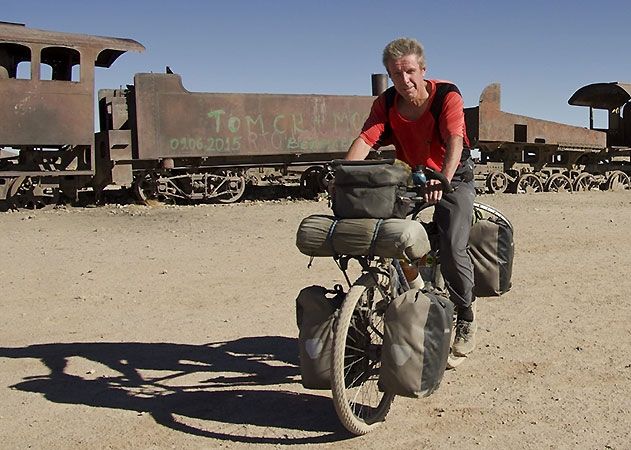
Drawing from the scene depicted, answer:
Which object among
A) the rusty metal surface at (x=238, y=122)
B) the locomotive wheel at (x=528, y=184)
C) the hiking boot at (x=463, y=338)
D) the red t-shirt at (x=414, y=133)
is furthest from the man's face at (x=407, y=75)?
the locomotive wheel at (x=528, y=184)

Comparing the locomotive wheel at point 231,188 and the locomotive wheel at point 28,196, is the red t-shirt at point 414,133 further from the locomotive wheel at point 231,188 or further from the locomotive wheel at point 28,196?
the locomotive wheel at point 231,188

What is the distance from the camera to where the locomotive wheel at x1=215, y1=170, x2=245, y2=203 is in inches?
656

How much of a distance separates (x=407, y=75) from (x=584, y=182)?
19064mm

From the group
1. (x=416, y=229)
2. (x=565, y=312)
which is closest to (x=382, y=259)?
(x=416, y=229)

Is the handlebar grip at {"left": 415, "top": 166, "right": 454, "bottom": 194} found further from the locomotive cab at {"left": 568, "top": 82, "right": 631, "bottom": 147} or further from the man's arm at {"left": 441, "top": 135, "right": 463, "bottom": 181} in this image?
the locomotive cab at {"left": 568, "top": 82, "right": 631, "bottom": 147}

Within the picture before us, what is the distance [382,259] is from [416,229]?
1.08ft

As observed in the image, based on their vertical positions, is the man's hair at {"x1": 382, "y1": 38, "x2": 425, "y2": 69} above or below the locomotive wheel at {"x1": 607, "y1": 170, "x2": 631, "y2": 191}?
above

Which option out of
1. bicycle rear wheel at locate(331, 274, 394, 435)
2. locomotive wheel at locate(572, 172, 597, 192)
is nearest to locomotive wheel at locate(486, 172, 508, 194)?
locomotive wheel at locate(572, 172, 597, 192)

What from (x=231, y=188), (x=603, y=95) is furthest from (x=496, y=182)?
(x=231, y=188)

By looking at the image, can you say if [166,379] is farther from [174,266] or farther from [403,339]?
[174,266]

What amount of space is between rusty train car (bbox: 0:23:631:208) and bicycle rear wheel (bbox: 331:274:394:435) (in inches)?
462

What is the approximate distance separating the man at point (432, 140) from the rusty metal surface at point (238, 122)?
11.5 m

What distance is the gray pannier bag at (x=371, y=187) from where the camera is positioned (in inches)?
147

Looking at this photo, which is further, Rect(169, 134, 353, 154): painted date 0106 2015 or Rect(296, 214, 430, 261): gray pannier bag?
Rect(169, 134, 353, 154): painted date 0106 2015
